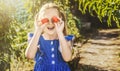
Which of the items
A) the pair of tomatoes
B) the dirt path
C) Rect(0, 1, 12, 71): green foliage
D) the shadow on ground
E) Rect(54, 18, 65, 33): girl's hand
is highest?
the pair of tomatoes

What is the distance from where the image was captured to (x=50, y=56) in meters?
3.03

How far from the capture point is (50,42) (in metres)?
3.07

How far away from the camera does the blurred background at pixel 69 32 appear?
3.41 m

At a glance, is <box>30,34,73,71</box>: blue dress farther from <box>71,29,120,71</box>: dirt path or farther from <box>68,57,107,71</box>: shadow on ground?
<box>71,29,120,71</box>: dirt path

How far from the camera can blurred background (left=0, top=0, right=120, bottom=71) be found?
11.2 feet

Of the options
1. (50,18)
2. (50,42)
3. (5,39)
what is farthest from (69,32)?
(50,18)

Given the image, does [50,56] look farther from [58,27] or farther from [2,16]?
[2,16]

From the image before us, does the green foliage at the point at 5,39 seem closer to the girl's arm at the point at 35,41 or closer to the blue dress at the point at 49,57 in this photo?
the blue dress at the point at 49,57

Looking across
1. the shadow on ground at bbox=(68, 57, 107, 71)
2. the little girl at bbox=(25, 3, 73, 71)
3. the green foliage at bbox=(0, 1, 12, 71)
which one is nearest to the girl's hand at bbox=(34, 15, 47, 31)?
the little girl at bbox=(25, 3, 73, 71)

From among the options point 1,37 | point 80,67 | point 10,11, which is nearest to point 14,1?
point 10,11

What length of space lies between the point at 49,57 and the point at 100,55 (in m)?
7.75

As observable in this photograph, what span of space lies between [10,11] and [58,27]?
9.08 ft

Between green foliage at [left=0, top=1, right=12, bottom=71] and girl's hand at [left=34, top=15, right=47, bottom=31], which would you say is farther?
green foliage at [left=0, top=1, right=12, bottom=71]

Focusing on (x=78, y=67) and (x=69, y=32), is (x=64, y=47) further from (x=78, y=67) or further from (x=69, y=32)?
(x=78, y=67)
